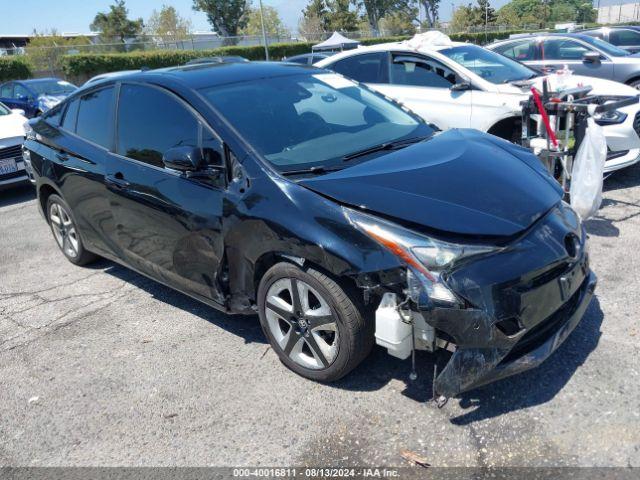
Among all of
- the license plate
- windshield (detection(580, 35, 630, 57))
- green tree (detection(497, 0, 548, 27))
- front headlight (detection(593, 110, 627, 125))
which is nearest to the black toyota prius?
front headlight (detection(593, 110, 627, 125))

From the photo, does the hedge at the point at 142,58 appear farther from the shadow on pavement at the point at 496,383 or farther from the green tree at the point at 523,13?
the green tree at the point at 523,13

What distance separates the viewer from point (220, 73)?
4.01m

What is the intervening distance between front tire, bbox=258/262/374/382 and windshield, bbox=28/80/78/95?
13825 mm

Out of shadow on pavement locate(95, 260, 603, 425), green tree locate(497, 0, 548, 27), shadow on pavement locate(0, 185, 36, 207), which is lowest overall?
green tree locate(497, 0, 548, 27)

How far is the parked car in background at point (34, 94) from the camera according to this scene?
47.4ft

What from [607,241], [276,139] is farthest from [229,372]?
[607,241]

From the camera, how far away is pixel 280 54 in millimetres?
35969

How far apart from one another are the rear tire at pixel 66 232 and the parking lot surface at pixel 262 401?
92 centimetres

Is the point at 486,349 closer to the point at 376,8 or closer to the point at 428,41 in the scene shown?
A: the point at 428,41

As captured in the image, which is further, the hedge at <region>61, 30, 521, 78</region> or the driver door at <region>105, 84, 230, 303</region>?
the hedge at <region>61, 30, 521, 78</region>

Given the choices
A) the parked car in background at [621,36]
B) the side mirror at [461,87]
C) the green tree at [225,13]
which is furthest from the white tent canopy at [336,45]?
the green tree at [225,13]

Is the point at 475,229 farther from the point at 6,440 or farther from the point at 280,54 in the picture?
the point at 280,54

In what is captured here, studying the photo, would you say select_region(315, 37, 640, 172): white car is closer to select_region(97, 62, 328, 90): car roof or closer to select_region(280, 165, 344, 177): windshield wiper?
select_region(97, 62, 328, 90): car roof

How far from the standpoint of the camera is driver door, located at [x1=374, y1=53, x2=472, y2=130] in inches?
267
